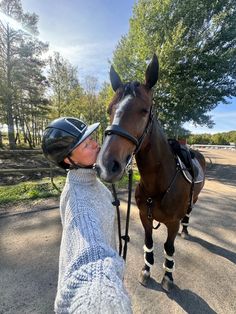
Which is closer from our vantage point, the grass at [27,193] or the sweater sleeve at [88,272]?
the sweater sleeve at [88,272]

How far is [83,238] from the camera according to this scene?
0.83 m

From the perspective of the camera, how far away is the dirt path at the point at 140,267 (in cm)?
221

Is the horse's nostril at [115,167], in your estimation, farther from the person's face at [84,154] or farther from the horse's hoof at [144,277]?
the horse's hoof at [144,277]

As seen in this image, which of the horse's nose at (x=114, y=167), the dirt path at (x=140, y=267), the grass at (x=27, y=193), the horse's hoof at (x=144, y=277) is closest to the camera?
the horse's nose at (x=114, y=167)

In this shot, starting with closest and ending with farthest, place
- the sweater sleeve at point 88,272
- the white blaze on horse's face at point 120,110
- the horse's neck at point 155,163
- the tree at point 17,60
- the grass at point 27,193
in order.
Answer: the sweater sleeve at point 88,272
the white blaze on horse's face at point 120,110
the horse's neck at point 155,163
the grass at point 27,193
the tree at point 17,60

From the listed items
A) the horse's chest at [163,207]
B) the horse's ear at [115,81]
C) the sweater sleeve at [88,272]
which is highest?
the horse's ear at [115,81]

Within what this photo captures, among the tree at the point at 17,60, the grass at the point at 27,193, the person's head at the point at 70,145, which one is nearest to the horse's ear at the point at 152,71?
the person's head at the point at 70,145

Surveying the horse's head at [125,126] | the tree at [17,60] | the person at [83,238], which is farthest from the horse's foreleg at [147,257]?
the tree at [17,60]

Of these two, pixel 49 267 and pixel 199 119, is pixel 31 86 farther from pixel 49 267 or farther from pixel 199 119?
pixel 49 267

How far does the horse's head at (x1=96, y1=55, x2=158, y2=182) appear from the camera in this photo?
133cm

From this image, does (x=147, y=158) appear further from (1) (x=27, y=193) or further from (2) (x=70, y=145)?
(1) (x=27, y=193)

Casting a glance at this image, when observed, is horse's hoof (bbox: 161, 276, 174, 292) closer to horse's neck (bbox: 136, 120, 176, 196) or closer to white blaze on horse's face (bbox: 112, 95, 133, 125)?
horse's neck (bbox: 136, 120, 176, 196)

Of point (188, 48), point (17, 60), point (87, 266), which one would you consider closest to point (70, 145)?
point (87, 266)

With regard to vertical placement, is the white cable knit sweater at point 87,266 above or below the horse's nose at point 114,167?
below
